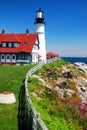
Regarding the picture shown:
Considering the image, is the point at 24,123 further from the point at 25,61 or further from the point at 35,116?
the point at 25,61

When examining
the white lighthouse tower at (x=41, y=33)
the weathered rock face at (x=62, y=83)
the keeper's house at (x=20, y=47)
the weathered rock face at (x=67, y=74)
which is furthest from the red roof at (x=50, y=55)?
the weathered rock face at (x=62, y=83)

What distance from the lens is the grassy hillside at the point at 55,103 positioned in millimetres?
28098

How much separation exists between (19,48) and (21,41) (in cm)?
226

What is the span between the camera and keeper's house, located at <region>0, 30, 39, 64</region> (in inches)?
2953

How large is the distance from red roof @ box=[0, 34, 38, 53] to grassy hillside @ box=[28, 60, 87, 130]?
12485mm

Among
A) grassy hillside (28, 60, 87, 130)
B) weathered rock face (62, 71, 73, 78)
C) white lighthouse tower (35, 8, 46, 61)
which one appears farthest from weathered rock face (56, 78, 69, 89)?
white lighthouse tower (35, 8, 46, 61)

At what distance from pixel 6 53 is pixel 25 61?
515cm

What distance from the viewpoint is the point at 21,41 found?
77.3 metres

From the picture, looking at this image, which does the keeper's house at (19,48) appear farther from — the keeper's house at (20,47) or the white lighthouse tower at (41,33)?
the white lighthouse tower at (41,33)

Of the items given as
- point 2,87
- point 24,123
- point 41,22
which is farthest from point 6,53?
point 24,123

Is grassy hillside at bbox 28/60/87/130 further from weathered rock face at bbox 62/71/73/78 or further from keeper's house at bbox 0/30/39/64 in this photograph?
keeper's house at bbox 0/30/39/64

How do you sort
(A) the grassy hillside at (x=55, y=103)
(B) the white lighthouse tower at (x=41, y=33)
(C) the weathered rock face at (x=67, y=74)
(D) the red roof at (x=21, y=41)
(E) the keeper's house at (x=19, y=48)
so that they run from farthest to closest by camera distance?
(B) the white lighthouse tower at (x=41, y=33), (D) the red roof at (x=21, y=41), (E) the keeper's house at (x=19, y=48), (C) the weathered rock face at (x=67, y=74), (A) the grassy hillside at (x=55, y=103)

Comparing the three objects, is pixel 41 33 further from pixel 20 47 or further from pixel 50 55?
pixel 50 55

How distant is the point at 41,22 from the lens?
83.7 metres
